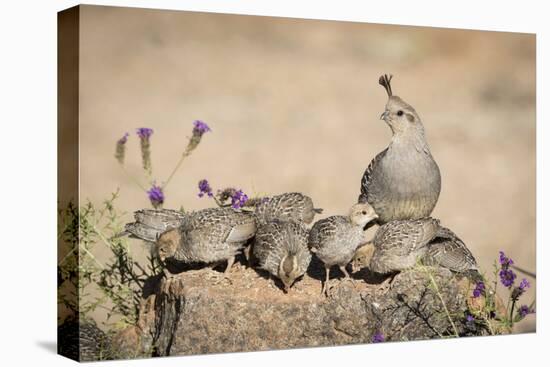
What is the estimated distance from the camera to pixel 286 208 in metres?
9.38

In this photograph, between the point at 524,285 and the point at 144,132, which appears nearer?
the point at 144,132

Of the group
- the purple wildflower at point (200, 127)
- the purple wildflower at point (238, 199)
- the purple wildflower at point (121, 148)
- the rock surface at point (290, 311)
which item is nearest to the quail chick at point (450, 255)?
the rock surface at point (290, 311)

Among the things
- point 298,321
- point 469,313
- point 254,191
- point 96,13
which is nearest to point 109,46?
point 96,13

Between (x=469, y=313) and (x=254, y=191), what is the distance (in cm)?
207

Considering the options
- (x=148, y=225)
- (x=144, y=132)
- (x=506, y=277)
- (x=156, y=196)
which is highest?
(x=144, y=132)

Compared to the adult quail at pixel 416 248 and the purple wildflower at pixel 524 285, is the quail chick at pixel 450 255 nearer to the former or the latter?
the adult quail at pixel 416 248

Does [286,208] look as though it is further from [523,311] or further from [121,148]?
[523,311]

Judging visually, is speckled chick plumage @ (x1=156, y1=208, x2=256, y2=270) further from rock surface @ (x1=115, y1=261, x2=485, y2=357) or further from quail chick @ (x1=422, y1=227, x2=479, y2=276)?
quail chick @ (x1=422, y1=227, x2=479, y2=276)

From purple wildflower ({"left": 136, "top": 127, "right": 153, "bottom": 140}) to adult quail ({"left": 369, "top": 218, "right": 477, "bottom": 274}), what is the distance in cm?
203

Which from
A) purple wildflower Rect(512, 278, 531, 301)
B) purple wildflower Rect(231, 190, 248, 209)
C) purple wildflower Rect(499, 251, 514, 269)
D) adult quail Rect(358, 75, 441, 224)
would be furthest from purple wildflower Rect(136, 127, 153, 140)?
purple wildflower Rect(512, 278, 531, 301)

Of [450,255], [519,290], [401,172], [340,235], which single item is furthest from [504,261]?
[340,235]

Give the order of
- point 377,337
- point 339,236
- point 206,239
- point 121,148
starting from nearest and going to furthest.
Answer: point 121,148 < point 206,239 < point 339,236 < point 377,337

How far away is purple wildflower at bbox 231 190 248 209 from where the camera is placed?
9406mm

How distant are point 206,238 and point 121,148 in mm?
958
